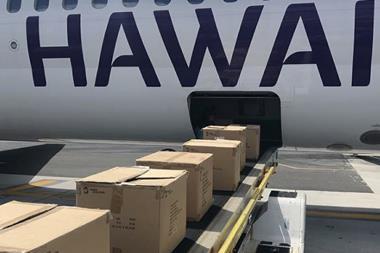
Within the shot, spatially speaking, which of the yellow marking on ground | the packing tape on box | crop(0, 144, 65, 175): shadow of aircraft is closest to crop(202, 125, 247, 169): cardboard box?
the packing tape on box

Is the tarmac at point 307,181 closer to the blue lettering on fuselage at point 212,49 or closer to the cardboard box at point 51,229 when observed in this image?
the blue lettering on fuselage at point 212,49

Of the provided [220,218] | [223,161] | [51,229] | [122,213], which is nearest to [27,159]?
[223,161]

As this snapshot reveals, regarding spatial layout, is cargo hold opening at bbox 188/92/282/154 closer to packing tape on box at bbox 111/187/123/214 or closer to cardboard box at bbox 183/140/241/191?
cardboard box at bbox 183/140/241/191

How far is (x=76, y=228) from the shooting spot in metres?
2.06

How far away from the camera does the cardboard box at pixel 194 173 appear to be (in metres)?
3.68

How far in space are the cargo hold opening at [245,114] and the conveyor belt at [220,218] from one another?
5.15 ft

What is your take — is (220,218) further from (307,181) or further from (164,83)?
(307,181)

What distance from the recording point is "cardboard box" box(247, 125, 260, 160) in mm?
6148

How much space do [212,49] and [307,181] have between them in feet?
18.9

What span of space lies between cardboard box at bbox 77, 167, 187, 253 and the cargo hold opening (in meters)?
3.95

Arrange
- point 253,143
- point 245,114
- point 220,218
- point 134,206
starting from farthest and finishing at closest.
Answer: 1. point 245,114
2. point 253,143
3. point 220,218
4. point 134,206

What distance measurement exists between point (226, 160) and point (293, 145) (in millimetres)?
2058

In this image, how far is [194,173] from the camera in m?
3.66

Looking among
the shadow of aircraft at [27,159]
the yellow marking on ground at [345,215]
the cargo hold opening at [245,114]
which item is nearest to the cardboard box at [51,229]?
the cargo hold opening at [245,114]
